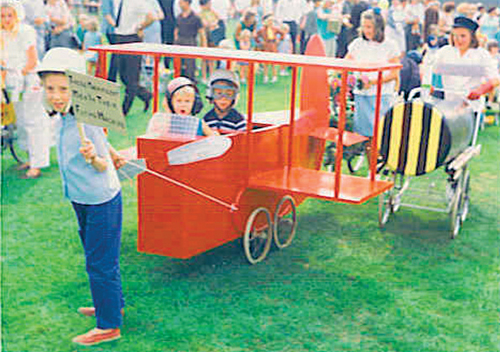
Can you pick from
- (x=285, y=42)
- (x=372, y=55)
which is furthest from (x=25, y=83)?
(x=285, y=42)

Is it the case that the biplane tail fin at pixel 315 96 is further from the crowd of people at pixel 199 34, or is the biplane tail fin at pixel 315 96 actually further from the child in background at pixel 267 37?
the child in background at pixel 267 37

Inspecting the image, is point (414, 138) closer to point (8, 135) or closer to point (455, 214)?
point (455, 214)

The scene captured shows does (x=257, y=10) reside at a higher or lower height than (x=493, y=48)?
higher

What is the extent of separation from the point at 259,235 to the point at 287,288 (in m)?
0.60

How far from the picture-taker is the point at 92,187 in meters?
3.77

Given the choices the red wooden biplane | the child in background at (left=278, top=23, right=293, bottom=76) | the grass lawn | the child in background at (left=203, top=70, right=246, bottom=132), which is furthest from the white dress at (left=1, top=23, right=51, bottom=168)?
the child in background at (left=278, top=23, right=293, bottom=76)

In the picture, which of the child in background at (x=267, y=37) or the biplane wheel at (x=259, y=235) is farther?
the child in background at (x=267, y=37)

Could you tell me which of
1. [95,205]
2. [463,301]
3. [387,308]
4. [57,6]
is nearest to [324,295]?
[387,308]

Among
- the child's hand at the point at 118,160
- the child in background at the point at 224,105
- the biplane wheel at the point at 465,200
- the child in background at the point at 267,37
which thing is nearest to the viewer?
the child's hand at the point at 118,160

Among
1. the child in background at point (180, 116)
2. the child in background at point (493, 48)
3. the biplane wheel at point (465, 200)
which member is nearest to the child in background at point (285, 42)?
the child in background at point (493, 48)

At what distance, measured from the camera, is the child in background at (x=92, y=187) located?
3.62 m

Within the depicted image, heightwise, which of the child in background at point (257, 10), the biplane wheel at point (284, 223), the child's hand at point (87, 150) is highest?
the child in background at point (257, 10)

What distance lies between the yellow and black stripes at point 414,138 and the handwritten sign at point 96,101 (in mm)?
2975

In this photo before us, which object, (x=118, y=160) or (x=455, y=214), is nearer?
(x=118, y=160)
